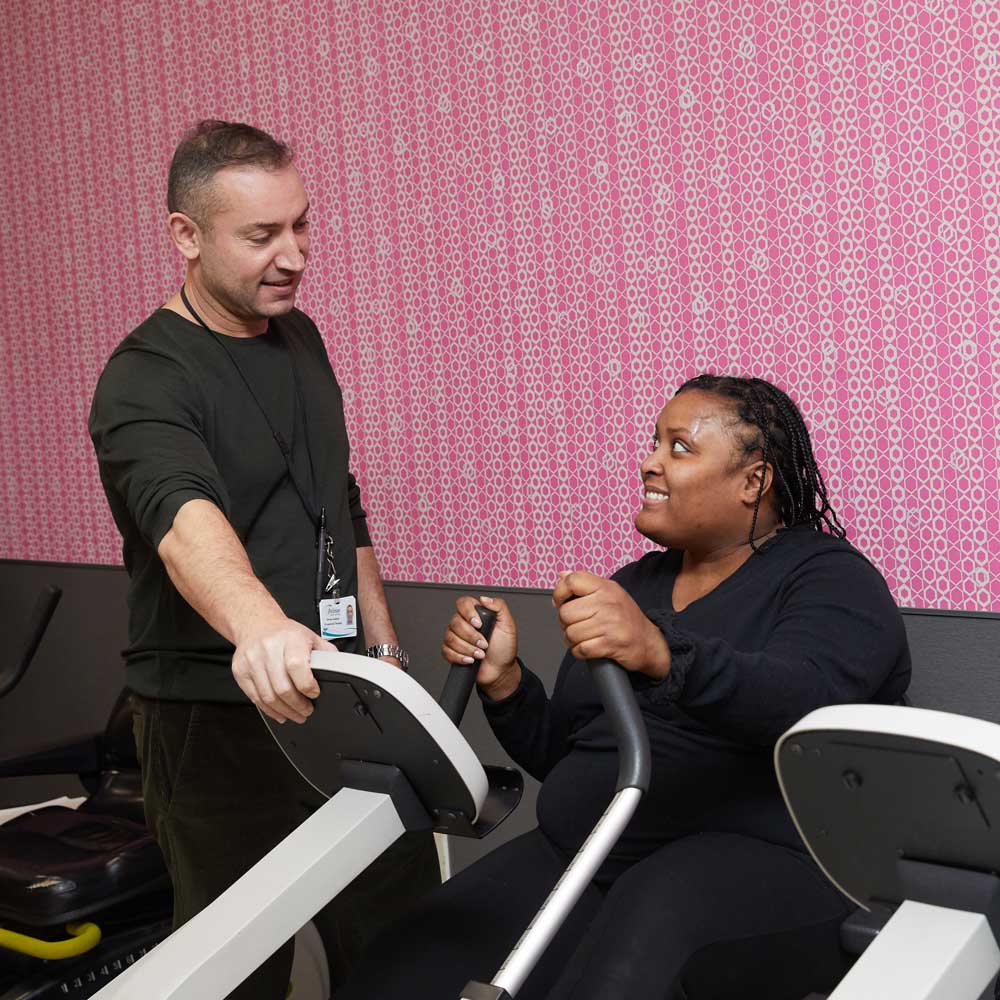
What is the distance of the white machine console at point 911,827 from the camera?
1.20 meters

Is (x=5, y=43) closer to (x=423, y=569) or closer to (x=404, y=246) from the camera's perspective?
(x=404, y=246)

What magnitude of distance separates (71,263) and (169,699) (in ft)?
7.32

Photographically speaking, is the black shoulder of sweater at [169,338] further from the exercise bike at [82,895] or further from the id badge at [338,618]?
the exercise bike at [82,895]

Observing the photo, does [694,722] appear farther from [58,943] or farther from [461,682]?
[58,943]

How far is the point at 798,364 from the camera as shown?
8.24 feet

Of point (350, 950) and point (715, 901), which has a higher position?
point (715, 901)

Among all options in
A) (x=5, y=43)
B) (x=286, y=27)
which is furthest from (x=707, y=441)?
(x=5, y=43)

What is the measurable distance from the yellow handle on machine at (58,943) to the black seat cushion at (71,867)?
1.9 inches

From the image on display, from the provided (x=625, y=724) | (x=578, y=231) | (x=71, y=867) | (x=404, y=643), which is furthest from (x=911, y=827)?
(x=404, y=643)

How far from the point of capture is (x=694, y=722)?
1.99 metres

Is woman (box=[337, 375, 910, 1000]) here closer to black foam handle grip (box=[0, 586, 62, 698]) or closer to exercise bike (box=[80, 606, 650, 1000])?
exercise bike (box=[80, 606, 650, 1000])

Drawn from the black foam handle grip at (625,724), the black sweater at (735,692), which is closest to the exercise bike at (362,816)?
the black foam handle grip at (625,724)

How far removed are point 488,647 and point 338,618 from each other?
0.32 metres

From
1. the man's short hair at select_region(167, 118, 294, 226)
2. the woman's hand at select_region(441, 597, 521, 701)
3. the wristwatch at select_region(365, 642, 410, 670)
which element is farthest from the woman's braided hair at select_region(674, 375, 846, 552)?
the man's short hair at select_region(167, 118, 294, 226)
